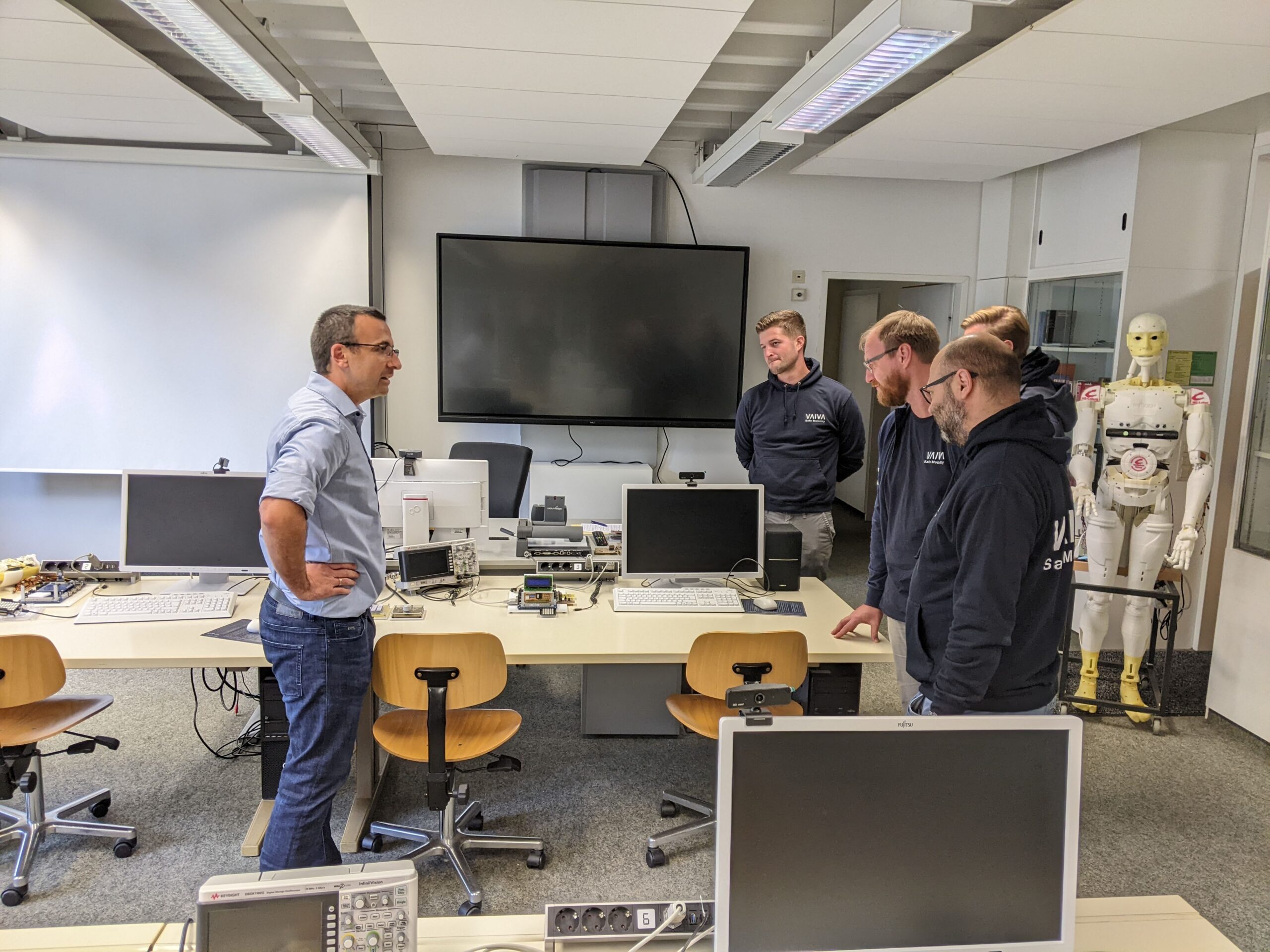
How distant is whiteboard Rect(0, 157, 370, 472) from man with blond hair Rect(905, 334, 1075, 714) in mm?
4378

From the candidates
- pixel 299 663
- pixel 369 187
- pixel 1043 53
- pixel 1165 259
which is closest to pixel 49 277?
pixel 369 187

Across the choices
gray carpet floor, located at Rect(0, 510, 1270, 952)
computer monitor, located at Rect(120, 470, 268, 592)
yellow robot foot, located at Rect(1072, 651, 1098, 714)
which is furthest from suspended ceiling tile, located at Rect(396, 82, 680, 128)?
yellow robot foot, located at Rect(1072, 651, 1098, 714)

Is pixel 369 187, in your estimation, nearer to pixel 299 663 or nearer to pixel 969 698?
pixel 299 663

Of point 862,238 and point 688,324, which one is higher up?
point 862,238

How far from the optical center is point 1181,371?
4.36 m

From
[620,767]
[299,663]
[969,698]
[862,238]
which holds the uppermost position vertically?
[862,238]

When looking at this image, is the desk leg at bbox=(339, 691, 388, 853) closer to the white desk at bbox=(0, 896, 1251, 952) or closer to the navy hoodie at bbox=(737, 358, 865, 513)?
the white desk at bbox=(0, 896, 1251, 952)

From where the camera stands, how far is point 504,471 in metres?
4.63

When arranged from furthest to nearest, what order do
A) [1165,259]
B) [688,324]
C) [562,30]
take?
[688,324], [1165,259], [562,30]

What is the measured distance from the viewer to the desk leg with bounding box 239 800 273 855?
2.67 meters

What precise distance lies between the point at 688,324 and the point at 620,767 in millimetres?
A: 3173

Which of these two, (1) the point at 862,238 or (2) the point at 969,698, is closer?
(2) the point at 969,698

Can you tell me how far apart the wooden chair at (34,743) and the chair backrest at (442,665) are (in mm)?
890

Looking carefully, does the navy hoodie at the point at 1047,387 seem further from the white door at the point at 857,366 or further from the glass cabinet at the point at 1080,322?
the white door at the point at 857,366
